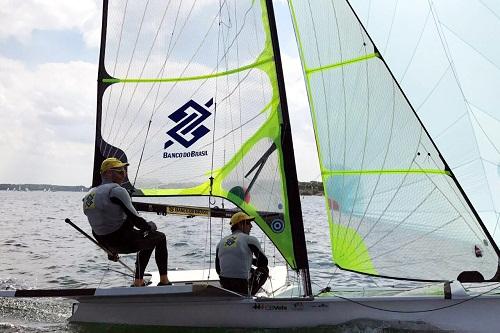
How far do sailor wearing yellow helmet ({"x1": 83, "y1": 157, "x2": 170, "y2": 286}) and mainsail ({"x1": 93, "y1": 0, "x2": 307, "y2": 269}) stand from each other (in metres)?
1.01

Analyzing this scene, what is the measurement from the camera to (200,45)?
6828mm

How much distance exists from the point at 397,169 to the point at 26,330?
3998 mm

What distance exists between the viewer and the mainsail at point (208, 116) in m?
6.24

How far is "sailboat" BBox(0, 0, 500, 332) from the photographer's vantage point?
5.39 meters

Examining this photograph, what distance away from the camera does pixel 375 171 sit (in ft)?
19.6

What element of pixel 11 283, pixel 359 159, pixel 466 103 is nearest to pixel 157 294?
pixel 359 159

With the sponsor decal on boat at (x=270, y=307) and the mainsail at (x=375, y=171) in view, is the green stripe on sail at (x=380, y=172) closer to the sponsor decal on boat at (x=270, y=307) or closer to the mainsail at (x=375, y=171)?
the mainsail at (x=375, y=171)

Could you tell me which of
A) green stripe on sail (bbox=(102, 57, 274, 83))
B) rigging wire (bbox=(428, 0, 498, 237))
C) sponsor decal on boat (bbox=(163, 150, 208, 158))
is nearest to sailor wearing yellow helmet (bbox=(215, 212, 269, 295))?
sponsor decal on boat (bbox=(163, 150, 208, 158))

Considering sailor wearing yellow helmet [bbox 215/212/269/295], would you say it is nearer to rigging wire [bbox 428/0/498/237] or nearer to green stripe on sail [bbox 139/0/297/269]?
green stripe on sail [bbox 139/0/297/269]

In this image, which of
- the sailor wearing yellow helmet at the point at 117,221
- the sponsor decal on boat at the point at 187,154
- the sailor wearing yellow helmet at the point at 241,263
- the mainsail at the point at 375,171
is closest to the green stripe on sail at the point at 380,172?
the mainsail at the point at 375,171

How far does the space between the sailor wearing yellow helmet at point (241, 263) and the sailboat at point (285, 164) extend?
23cm

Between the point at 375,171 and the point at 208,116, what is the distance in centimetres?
189

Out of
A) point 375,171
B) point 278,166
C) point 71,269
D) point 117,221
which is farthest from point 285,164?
point 71,269

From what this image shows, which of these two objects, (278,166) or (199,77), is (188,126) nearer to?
(199,77)
